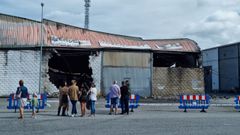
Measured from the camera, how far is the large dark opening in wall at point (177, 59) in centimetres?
4238

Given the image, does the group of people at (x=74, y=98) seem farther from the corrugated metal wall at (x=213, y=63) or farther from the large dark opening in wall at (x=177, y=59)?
the corrugated metal wall at (x=213, y=63)

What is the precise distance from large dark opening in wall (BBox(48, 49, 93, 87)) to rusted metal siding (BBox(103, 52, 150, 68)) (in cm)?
191

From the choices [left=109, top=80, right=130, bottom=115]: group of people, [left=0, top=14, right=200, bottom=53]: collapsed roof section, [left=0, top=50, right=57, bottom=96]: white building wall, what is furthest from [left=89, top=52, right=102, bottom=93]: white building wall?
[left=109, top=80, right=130, bottom=115]: group of people

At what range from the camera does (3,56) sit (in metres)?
35.4

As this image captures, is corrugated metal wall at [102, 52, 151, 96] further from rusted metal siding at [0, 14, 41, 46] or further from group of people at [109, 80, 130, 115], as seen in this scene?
group of people at [109, 80, 130, 115]

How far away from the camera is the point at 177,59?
1732 inches

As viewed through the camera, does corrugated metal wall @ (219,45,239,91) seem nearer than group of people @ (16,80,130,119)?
No

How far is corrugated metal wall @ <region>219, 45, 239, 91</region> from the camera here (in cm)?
5788

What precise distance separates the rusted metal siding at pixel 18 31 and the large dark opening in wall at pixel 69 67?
2.67 meters

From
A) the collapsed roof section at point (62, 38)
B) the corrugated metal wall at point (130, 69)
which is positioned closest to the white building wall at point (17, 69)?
the collapsed roof section at point (62, 38)

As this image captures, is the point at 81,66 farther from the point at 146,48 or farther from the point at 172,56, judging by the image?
the point at 172,56

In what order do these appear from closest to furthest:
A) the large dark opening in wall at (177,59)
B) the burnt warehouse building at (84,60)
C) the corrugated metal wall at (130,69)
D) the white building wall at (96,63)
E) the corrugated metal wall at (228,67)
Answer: the burnt warehouse building at (84,60)
the white building wall at (96,63)
the corrugated metal wall at (130,69)
the large dark opening in wall at (177,59)
the corrugated metal wall at (228,67)

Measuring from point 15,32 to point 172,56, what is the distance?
17148 mm

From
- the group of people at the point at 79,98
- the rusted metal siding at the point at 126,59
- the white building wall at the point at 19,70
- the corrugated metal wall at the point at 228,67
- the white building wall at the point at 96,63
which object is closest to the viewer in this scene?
the group of people at the point at 79,98
